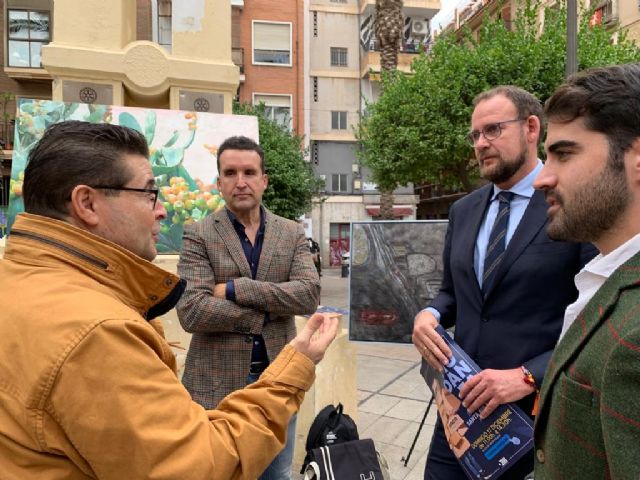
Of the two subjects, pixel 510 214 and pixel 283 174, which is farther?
pixel 283 174

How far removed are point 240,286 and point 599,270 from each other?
1551 millimetres

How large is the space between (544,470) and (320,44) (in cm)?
2989

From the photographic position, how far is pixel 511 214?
81.7 inches

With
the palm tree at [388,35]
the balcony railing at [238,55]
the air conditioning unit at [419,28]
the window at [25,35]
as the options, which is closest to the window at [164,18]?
the balcony railing at [238,55]

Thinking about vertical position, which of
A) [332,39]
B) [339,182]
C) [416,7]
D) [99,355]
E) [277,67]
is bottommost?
[99,355]

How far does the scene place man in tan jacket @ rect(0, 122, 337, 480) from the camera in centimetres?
100

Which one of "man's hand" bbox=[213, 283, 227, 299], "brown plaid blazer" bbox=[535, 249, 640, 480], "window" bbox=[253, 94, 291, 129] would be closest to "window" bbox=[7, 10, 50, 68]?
"window" bbox=[253, 94, 291, 129]

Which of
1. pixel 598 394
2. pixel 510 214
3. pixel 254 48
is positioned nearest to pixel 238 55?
pixel 254 48

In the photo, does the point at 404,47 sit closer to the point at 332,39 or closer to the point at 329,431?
the point at 332,39

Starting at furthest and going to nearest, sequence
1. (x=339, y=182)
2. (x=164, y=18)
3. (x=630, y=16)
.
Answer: (x=339, y=182) < (x=164, y=18) < (x=630, y=16)

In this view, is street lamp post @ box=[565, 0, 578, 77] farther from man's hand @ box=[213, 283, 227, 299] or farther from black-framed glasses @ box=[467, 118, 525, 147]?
man's hand @ box=[213, 283, 227, 299]

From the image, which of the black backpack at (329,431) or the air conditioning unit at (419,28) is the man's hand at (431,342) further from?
the air conditioning unit at (419,28)

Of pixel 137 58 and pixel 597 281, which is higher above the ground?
pixel 137 58

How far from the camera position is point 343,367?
3.95 meters
